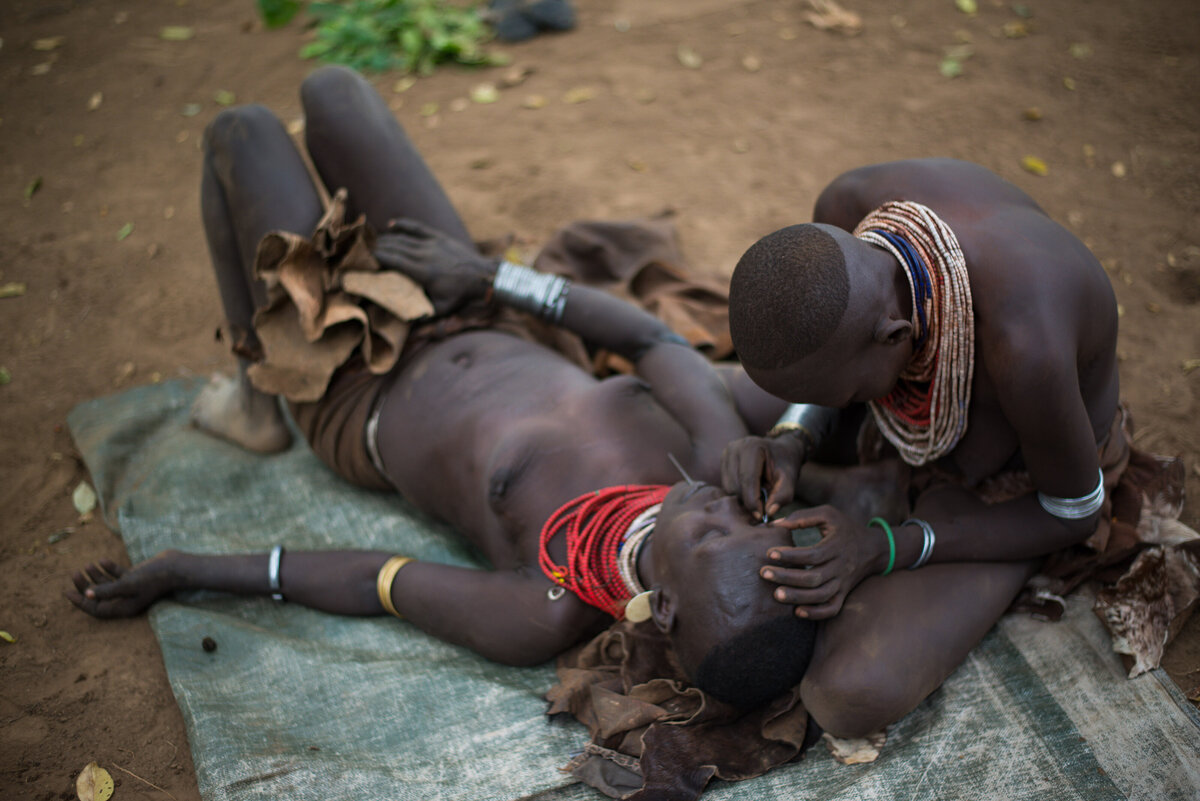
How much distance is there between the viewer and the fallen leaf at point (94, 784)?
2164mm

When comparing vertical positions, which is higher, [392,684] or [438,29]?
[438,29]

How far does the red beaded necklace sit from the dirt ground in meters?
1.15

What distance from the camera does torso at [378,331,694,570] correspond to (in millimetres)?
2432

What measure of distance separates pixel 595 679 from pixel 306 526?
131 centimetres

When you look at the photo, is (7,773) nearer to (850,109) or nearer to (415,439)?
(415,439)

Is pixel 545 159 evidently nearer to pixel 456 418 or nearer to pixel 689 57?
pixel 689 57

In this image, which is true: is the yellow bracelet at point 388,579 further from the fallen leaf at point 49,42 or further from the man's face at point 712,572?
the fallen leaf at point 49,42

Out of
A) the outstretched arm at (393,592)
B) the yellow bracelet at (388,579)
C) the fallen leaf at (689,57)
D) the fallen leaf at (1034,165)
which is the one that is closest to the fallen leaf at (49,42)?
the fallen leaf at (689,57)

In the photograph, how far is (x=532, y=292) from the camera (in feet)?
9.56

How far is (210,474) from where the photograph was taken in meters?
3.13

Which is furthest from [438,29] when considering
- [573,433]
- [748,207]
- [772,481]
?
[772,481]

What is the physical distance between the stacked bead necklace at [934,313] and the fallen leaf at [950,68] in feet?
11.2

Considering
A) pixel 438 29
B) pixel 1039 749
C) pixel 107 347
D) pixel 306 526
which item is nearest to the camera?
pixel 1039 749

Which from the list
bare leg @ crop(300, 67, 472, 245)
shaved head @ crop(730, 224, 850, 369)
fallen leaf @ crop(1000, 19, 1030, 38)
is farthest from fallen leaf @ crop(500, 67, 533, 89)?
shaved head @ crop(730, 224, 850, 369)
